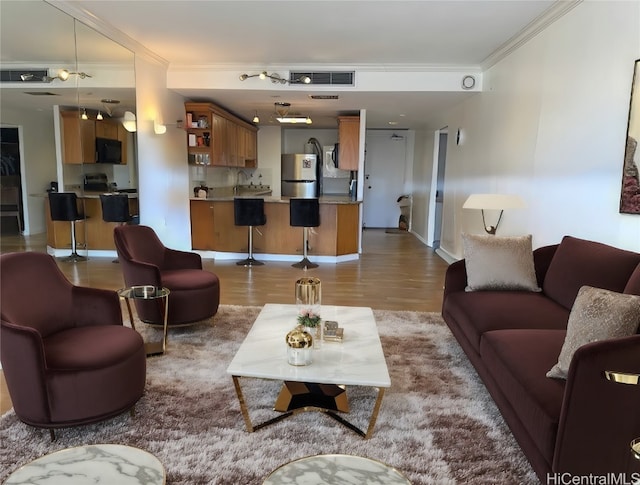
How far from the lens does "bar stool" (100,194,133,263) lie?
4.20 meters

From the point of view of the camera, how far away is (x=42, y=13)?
10.9ft

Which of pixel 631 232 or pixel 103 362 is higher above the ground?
pixel 631 232

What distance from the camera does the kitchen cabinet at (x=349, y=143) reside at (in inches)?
278

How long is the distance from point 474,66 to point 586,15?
2234 mm

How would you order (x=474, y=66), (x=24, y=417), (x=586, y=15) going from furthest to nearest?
(x=474, y=66), (x=586, y=15), (x=24, y=417)

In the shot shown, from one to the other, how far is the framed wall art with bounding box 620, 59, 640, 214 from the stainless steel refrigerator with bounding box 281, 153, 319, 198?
7.24 m

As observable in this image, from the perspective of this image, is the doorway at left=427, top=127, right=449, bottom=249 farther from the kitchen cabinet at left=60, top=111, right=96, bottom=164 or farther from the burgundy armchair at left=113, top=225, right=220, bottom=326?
the kitchen cabinet at left=60, top=111, right=96, bottom=164

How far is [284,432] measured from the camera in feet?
6.97

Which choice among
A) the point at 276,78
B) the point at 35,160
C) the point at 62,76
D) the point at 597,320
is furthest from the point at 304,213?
the point at 597,320

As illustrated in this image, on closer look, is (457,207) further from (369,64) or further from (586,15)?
(586,15)

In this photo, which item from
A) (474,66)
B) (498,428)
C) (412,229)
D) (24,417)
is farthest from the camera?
(412,229)

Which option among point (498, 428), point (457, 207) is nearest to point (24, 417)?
point (498, 428)

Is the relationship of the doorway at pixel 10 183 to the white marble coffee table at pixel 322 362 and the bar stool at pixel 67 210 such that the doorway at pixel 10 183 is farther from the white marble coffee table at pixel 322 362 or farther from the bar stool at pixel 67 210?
the white marble coffee table at pixel 322 362

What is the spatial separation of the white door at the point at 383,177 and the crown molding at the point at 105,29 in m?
5.86
